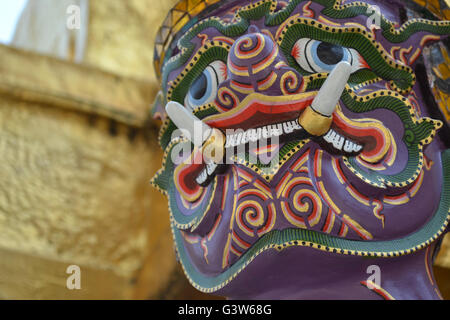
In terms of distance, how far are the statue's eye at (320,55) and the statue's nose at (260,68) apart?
0.07 meters

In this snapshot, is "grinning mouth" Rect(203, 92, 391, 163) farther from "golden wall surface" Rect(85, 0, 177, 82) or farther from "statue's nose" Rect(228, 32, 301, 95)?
"golden wall surface" Rect(85, 0, 177, 82)

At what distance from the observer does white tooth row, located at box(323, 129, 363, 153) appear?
1.54 m

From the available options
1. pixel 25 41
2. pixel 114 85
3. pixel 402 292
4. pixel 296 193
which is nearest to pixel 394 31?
pixel 296 193

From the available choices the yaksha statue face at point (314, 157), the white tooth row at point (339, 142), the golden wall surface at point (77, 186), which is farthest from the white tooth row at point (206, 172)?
the golden wall surface at point (77, 186)

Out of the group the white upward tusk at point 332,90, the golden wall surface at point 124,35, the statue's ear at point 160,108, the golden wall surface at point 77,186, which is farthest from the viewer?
the golden wall surface at point 124,35

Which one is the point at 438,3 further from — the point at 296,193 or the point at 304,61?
the point at 296,193

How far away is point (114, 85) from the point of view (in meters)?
2.51

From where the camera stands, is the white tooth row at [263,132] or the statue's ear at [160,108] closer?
the white tooth row at [263,132]

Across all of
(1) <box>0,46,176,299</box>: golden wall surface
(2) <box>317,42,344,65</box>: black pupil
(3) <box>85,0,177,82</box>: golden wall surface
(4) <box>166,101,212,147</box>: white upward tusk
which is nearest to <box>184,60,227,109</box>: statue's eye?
(4) <box>166,101,212,147</box>: white upward tusk

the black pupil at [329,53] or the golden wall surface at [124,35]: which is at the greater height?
the golden wall surface at [124,35]

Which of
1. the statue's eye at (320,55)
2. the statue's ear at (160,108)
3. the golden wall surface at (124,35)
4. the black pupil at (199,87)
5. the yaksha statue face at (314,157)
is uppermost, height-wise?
the golden wall surface at (124,35)

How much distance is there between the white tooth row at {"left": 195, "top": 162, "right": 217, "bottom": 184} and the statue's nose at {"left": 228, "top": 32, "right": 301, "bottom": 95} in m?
0.19

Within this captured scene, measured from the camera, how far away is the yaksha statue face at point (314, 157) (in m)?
1.50

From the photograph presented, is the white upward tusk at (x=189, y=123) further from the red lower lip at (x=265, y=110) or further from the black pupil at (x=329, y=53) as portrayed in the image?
the black pupil at (x=329, y=53)
